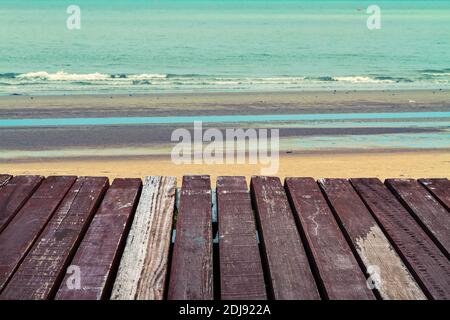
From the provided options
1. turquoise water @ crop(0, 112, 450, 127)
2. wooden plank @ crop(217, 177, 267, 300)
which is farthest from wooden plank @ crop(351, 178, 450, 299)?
turquoise water @ crop(0, 112, 450, 127)

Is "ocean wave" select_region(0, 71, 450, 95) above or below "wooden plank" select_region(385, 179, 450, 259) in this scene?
below

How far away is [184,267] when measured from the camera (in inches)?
119

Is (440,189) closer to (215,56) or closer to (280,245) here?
(280,245)

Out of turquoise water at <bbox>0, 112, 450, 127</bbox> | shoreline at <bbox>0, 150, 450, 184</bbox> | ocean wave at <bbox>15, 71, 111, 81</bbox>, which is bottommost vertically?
A: shoreline at <bbox>0, 150, 450, 184</bbox>

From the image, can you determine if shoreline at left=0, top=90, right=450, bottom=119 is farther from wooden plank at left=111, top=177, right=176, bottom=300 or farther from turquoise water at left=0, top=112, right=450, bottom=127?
wooden plank at left=111, top=177, right=176, bottom=300

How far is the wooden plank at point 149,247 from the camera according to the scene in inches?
111

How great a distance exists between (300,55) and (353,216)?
1062 inches

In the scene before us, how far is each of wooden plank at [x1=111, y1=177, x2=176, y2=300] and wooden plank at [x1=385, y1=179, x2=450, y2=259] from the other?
138 cm

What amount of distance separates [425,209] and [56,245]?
2.07 metres

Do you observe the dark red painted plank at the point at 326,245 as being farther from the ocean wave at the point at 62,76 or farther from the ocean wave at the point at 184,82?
the ocean wave at the point at 62,76

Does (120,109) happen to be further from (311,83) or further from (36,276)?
(36,276)

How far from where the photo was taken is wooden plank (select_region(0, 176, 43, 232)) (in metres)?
3.62

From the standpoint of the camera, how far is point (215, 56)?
29.1 metres

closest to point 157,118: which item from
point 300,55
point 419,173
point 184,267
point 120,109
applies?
point 120,109
